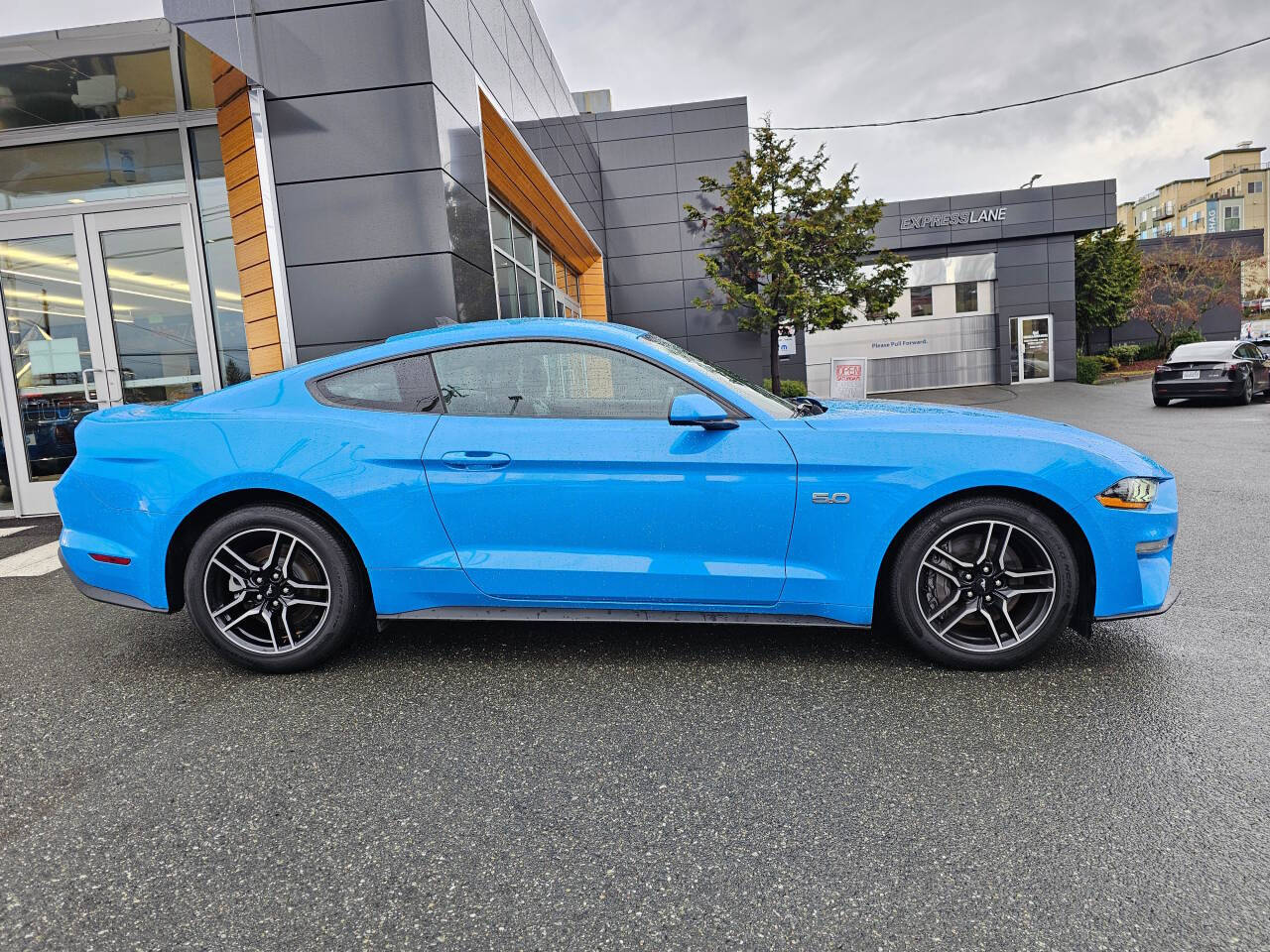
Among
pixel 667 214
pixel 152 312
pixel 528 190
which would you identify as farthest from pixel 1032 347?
pixel 152 312

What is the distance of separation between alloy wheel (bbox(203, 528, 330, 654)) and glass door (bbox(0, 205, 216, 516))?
4.77m

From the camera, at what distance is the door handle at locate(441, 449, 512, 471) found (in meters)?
2.91

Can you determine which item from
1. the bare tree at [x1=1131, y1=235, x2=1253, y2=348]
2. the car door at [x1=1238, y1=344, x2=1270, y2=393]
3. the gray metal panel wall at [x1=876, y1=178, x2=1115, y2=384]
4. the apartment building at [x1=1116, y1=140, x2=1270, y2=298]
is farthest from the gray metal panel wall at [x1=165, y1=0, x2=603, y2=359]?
the apartment building at [x1=1116, y1=140, x2=1270, y2=298]

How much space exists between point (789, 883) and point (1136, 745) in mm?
1313

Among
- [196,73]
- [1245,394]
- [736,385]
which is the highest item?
[196,73]

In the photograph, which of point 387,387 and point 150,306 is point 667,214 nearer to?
point 150,306

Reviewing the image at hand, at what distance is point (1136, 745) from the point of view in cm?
235

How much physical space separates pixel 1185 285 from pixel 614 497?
41273 mm

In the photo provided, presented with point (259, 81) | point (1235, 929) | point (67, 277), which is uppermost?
point (259, 81)

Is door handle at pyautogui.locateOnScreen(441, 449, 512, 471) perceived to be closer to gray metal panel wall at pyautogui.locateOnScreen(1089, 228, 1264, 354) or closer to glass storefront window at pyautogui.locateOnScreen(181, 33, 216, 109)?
glass storefront window at pyautogui.locateOnScreen(181, 33, 216, 109)

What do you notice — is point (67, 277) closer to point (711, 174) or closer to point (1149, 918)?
point (1149, 918)

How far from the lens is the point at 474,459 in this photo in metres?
2.92

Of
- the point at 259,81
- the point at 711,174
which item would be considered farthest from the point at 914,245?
the point at 259,81

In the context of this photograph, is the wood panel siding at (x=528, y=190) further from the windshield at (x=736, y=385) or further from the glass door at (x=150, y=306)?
the windshield at (x=736, y=385)
